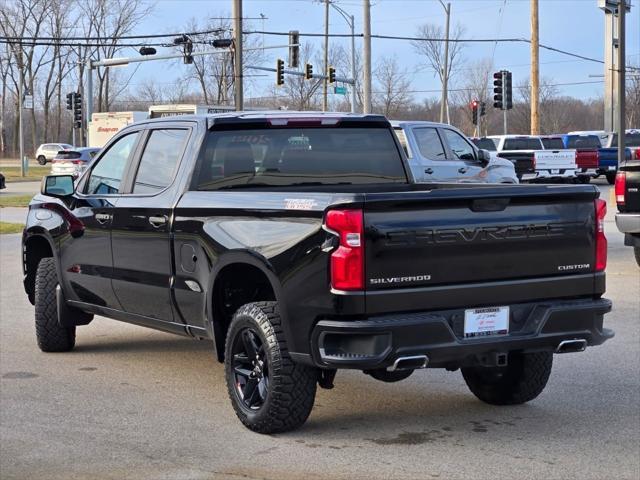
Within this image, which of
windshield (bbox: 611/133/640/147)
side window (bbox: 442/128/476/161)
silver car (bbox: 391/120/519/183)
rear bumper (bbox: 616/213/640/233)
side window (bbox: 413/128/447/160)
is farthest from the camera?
windshield (bbox: 611/133/640/147)

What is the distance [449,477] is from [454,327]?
2.75 feet

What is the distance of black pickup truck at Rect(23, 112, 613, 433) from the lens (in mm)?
5652

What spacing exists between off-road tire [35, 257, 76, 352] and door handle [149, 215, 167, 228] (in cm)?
179

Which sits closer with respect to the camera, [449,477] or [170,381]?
[449,477]

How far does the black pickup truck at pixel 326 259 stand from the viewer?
5652mm

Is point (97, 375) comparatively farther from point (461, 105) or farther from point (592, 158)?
point (461, 105)

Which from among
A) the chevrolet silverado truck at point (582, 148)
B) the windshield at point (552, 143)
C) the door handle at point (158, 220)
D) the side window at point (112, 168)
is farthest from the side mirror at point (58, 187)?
the windshield at point (552, 143)

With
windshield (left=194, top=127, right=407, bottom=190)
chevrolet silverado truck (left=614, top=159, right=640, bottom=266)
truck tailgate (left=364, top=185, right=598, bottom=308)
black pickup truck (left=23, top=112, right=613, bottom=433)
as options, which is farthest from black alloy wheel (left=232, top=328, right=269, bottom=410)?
chevrolet silverado truck (left=614, top=159, right=640, bottom=266)

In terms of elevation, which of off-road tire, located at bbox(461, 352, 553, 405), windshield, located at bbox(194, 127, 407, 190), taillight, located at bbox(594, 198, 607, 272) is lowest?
off-road tire, located at bbox(461, 352, 553, 405)

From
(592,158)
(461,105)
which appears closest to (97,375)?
(592,158)

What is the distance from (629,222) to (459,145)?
810 centimetres

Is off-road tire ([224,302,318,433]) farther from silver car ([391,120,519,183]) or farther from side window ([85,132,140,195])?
silver car ([391,120,519,183])

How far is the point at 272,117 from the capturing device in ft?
A: 24.4

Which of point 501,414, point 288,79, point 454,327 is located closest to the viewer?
point 454,327
